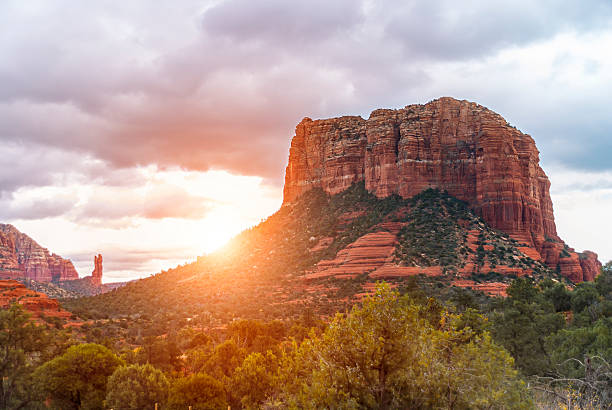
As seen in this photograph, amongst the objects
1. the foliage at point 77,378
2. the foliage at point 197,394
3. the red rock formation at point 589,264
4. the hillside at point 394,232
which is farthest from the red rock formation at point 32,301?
the red rock formation at point 589,264

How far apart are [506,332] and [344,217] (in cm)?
6636

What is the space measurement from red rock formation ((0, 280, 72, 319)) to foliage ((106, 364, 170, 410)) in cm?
Result: 2692

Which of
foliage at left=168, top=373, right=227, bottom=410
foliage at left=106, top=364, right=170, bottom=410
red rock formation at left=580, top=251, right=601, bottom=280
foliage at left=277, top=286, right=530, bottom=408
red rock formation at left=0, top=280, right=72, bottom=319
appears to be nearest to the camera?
foliage at left=277, top=286, right=530, bottom=408

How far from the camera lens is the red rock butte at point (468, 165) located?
286ft

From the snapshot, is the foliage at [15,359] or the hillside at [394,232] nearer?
the foliage at [15,359]

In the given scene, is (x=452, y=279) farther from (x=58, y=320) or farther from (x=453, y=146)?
(x=58, y=320)

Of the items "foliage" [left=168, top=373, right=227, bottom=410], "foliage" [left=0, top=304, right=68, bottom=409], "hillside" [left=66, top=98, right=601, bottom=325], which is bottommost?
"foliage" [left=168, top=373, right=227, bottom=410]

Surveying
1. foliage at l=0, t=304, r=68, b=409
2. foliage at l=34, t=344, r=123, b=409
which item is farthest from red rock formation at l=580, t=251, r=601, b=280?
foliage at l=0, t=304, r=68, b=409

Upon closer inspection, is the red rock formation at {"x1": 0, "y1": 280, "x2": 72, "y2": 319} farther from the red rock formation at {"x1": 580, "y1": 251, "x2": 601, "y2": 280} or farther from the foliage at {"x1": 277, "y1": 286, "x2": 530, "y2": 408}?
the red rock formation at {"x1": 580, "y1": 251, "x2": 601, "y2": 280}

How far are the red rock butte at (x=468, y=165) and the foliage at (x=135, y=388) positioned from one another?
73503 millimetres

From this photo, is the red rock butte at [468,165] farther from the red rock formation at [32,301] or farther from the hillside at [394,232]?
the red rock formation at [32,301]

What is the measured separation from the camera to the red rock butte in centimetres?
8706

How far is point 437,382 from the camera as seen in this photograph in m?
12.7

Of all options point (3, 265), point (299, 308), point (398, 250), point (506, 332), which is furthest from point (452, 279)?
point (3, 265)
